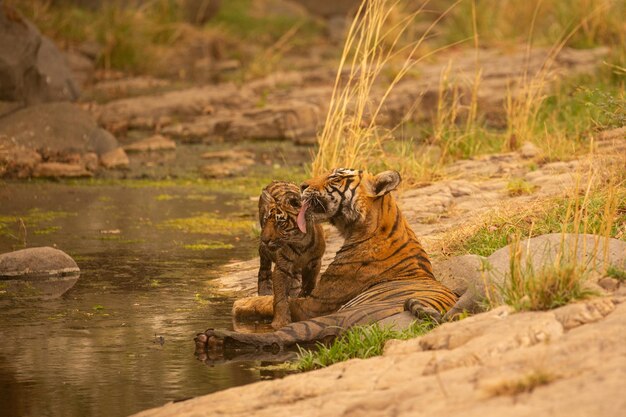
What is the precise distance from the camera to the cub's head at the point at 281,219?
28.2ft

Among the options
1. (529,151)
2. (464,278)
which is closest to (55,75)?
(529,151)

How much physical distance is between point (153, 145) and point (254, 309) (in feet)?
31.7

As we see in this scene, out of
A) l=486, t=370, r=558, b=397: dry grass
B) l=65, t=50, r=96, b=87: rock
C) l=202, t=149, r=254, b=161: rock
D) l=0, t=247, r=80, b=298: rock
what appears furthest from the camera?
l=65, t=50, r=96, b=87: rock

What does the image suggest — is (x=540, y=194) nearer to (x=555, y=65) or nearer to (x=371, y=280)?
(x=371, y=280)

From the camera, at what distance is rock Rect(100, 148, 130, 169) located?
16328mm

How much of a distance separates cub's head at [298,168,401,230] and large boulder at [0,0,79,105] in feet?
34.7

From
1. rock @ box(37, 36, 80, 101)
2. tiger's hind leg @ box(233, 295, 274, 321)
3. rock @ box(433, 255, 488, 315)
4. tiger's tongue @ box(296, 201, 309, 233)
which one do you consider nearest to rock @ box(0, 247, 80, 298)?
tiger's hind leg @ box(233, 295, 274, 321)

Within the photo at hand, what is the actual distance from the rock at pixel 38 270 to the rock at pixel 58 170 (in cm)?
533

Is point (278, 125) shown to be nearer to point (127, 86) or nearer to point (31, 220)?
point (127, 86)

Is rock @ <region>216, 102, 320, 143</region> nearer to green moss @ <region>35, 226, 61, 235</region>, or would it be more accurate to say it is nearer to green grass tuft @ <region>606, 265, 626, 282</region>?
green moss @ <region>35, 226, 61, 235</region>

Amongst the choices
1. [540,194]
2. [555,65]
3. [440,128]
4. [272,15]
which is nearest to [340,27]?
[272,15]

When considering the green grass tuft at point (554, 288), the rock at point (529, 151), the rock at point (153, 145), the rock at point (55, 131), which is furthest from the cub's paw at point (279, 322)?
the rock at point (153, 145)

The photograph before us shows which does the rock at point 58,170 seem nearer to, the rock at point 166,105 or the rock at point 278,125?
the rock at point 166,105

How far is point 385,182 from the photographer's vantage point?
26.9 ft
